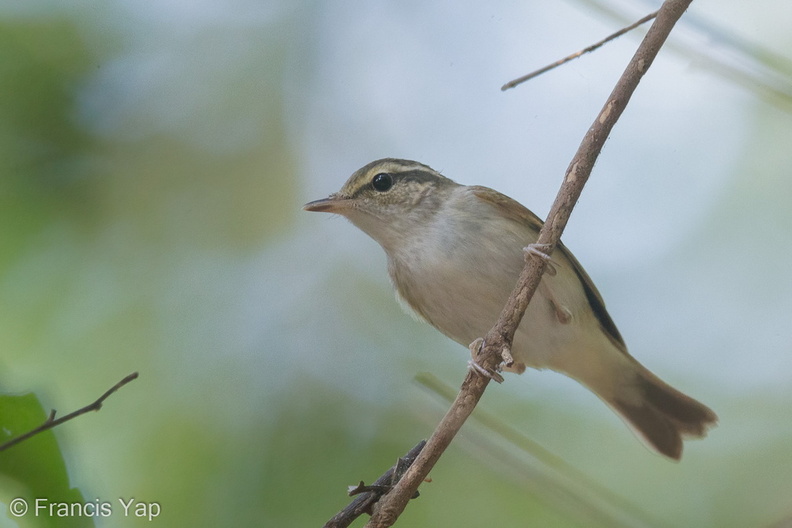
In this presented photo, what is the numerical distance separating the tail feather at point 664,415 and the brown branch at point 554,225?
4.54ft

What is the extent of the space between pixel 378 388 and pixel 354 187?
36.0 inches

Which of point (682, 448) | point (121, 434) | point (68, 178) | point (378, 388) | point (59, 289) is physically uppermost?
point (682, 448)

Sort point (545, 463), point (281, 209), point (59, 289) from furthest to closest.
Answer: point (281, 209) → point (59, 289) → point (545, 463)

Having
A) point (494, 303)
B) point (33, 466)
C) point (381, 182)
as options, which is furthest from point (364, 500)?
point (381, 182)

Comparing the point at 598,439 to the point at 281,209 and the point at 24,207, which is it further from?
the point at 24,207

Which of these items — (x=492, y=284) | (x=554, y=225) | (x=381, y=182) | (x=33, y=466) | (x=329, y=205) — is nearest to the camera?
(x=33, y=466)

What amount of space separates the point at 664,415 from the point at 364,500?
67.8 inches

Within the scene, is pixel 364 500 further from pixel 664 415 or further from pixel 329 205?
pixel 664 415

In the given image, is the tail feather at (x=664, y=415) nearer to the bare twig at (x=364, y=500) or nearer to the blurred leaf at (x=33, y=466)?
the bare twig at (x=364, y=500)

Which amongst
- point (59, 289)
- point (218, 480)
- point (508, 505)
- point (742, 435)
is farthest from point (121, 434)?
point (742, 435)

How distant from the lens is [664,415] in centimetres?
302

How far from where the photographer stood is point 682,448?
3.01 metres

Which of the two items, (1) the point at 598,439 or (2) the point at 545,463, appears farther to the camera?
(1) the point at 598,439

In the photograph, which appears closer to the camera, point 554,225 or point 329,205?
point 554,225
